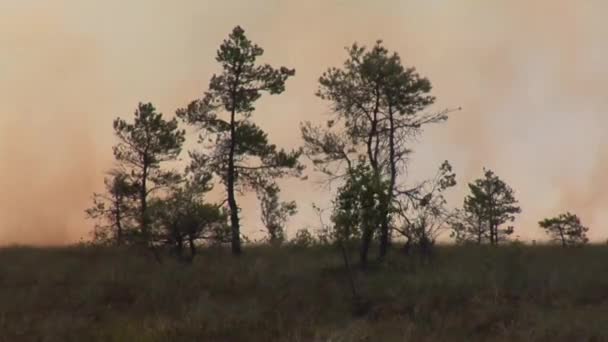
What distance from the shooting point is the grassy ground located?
1064 cm

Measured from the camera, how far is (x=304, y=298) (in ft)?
50.5

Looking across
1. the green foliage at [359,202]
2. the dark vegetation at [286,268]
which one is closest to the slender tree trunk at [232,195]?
the dark vegetation at [286,268]

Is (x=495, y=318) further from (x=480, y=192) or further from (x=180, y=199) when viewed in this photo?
(x=480, y=192)

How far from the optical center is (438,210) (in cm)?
2236

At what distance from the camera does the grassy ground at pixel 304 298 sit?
10.6 m

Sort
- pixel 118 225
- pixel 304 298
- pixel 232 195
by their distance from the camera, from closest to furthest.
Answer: pixel 304 298, pixel 232 195, pixel 118 225

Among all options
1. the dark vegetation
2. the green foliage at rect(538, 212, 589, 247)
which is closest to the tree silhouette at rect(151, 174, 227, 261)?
the dark vegetation

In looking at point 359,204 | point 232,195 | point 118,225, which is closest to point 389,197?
point 359,204

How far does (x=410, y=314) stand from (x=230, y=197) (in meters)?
14.9

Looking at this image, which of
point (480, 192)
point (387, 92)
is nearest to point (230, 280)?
point (387, 92)

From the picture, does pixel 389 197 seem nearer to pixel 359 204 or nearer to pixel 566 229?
pixel 359 204

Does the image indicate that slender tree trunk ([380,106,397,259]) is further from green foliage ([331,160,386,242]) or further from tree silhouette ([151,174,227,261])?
tree silhouette ([151,174,227,261])

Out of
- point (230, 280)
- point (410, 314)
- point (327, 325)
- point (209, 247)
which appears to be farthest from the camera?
point (209, 247)

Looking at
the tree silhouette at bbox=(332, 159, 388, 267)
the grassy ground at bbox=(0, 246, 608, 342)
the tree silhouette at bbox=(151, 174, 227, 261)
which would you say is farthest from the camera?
the tree silhouette at bbox=(151, 174, 227, 261)
